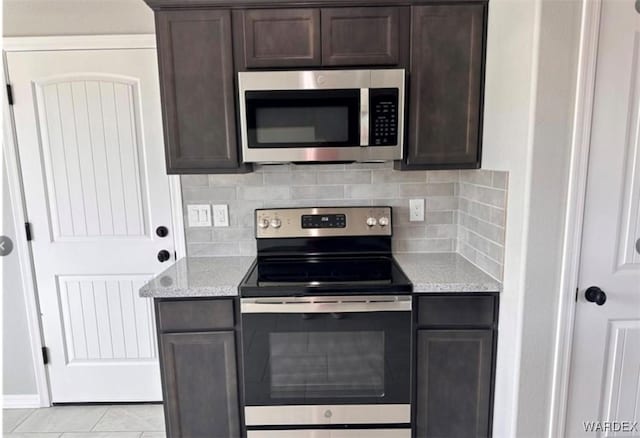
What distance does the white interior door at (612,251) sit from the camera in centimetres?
146

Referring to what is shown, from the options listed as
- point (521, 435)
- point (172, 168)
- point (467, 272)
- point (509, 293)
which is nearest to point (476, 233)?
point (467, 272)

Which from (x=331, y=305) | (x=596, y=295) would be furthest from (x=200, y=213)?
(x=596, y=295)

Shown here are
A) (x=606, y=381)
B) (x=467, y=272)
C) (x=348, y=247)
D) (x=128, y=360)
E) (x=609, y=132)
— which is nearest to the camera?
(x=609, y=132)

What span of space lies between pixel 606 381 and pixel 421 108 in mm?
1381

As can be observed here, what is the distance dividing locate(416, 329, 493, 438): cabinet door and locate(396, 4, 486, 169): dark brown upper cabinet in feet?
2.63

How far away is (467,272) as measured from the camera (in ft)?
6.31

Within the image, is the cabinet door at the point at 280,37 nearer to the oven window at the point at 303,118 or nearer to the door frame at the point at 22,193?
the oven window at the point at 303,118

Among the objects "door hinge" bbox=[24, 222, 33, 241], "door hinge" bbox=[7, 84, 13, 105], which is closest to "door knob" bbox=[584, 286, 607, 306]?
"door hinge" bbox=[24, 222, 33, 241]

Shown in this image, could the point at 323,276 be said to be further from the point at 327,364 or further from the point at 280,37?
the point at 280,37

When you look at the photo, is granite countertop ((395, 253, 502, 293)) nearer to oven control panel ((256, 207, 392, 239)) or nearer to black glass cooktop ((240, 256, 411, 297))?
black glass cooktop ((240, 256, 411, 297))

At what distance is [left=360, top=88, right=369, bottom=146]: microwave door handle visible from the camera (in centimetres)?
182

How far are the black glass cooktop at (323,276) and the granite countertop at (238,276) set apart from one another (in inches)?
2.3

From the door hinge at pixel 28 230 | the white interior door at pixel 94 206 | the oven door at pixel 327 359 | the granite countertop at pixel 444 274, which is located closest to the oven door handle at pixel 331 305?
the oven door at pixel 327 359

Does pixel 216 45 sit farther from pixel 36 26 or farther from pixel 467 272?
pixel 467 272
